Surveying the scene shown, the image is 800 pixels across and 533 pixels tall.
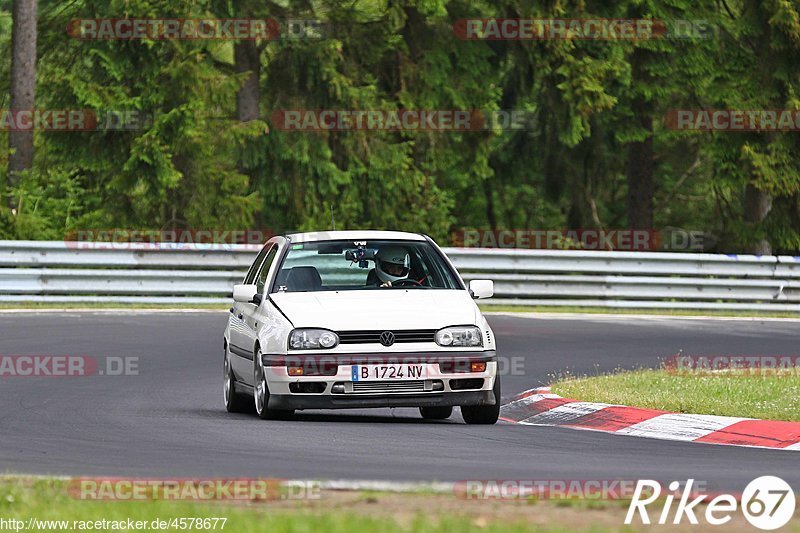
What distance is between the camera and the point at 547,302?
2777 centimetres

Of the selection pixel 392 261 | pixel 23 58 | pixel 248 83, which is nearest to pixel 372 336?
pixel 392 261

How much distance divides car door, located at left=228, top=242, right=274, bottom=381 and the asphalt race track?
0.44m

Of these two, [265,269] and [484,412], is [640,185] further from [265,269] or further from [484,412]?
[484,412]

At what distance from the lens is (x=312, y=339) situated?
1226cm

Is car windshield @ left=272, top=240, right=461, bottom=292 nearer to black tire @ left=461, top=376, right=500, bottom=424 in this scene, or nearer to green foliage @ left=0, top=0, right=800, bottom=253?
black tire @ left=461, top=376, right=500, bottom=424

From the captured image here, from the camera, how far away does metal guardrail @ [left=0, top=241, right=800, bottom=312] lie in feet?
84.9

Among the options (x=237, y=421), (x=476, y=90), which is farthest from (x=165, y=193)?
(x=237, y=421)

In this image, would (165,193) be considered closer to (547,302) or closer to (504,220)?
(547,302)

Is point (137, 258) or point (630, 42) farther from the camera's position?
point (630, 42)

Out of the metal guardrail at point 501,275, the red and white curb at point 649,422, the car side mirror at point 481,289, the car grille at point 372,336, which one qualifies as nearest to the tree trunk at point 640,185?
the metal guardrail at point 501,275

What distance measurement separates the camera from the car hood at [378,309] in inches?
484

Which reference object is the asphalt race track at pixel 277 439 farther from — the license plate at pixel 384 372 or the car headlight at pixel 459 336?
the car headlight at pixel 459 336

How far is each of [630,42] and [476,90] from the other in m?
4.09

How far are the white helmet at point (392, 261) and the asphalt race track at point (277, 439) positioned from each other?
120 centimetres
